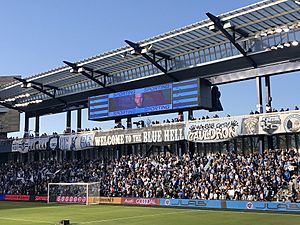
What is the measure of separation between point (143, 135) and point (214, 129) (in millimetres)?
10414

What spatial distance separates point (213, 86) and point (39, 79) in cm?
2726

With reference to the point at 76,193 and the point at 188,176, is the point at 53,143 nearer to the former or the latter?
the point at 76,193

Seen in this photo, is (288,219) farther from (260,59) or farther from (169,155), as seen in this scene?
(169,155)

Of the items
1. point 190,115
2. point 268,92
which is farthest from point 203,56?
point 268,92

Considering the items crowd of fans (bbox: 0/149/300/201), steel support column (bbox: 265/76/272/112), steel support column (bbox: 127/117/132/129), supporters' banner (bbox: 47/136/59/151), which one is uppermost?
steel support column (bbox: 265/76/272/112)

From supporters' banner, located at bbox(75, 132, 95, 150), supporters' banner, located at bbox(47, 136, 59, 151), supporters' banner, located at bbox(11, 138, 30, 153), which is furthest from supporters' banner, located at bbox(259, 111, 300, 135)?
supporters' banner, located at bbox(11, 138, 30, 153)

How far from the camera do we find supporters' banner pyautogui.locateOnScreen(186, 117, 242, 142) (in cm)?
4262

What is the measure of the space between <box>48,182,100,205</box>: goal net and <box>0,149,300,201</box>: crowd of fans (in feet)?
5.56

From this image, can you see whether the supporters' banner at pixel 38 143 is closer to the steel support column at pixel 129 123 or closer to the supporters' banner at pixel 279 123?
the steel support column at pixel 129 123

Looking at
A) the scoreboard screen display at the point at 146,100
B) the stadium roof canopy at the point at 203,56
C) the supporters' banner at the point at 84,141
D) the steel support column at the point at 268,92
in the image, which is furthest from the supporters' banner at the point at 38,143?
the steel support column at the point at 268,92

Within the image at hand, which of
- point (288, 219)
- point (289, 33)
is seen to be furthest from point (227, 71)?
point (288, 219)

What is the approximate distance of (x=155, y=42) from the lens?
45.5m

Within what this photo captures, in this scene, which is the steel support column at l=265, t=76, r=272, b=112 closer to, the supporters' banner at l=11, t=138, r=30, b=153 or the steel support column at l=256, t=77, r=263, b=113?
the steel support column at l=256, t=77, r=263, b=113

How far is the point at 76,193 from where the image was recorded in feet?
160
